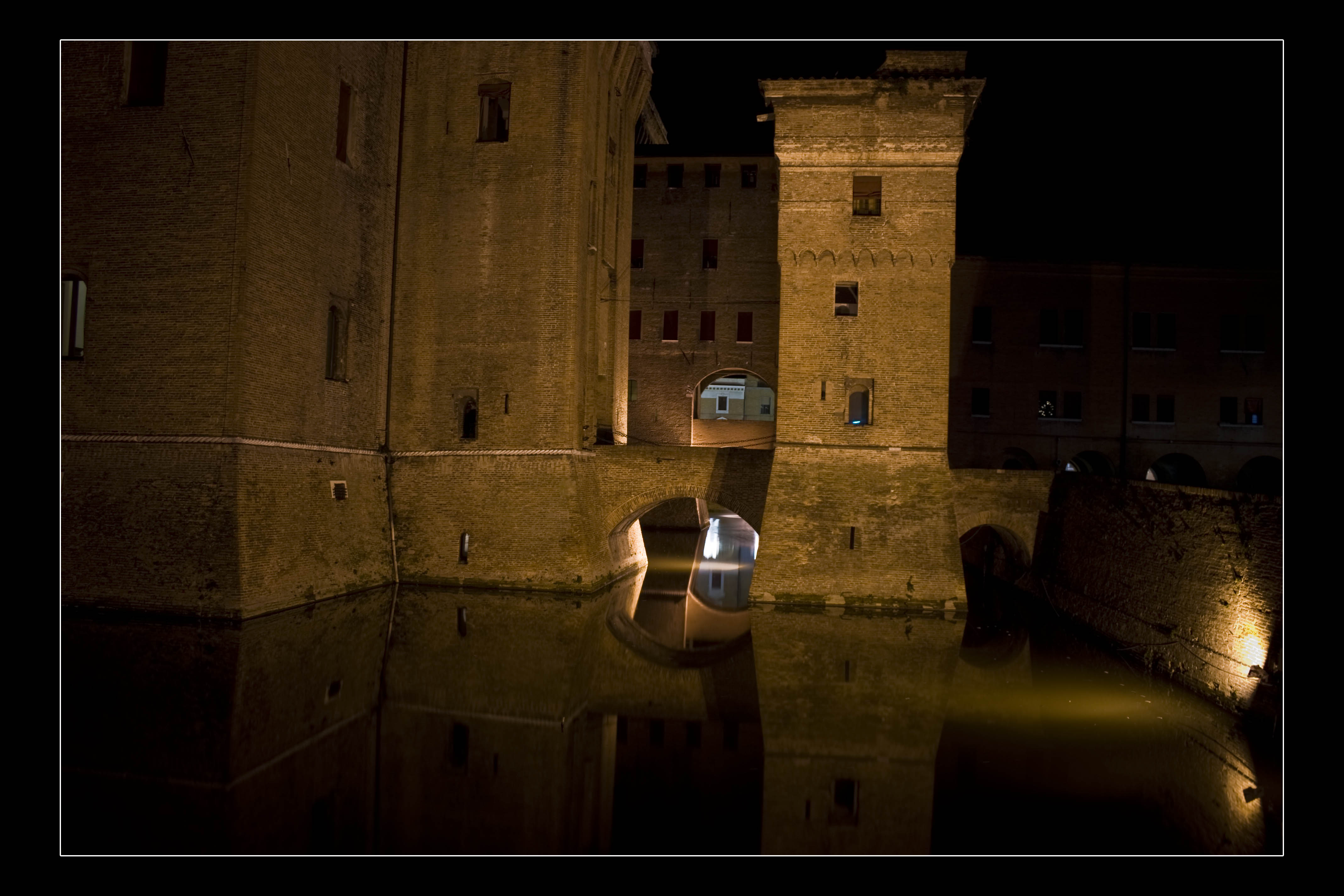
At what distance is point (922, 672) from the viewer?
1221 cm

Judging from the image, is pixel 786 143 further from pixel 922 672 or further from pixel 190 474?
pixel 190 474

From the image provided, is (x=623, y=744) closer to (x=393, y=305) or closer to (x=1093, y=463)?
(x=393, y=305)

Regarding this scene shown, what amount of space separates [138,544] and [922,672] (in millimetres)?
11184

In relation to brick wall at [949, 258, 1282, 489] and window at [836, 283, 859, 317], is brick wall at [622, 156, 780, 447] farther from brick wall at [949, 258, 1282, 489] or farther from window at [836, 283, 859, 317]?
window at [836, 283, 859, 317]

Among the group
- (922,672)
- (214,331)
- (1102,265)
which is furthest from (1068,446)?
(214,331)

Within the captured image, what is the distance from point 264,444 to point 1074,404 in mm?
22719

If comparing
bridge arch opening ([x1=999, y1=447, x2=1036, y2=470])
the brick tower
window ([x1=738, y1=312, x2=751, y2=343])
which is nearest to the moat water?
the brick tower

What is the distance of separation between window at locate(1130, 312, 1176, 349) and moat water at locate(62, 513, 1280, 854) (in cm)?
1702

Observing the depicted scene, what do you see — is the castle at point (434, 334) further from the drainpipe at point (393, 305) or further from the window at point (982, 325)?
the window at point (982, 325)

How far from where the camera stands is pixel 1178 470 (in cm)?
2945

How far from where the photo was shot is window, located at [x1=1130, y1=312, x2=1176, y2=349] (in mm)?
28156

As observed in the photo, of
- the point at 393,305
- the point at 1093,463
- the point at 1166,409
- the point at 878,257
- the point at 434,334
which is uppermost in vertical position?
the point at 878,257

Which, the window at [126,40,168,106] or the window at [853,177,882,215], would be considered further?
the window at [853,177,882,215]

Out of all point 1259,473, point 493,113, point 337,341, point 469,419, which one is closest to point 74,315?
point 337,341
